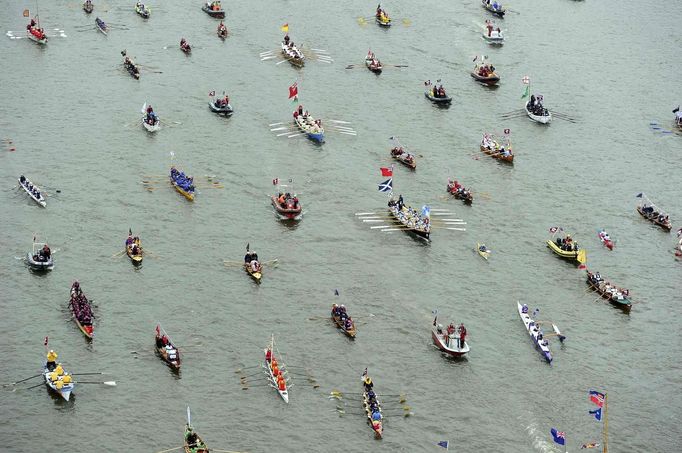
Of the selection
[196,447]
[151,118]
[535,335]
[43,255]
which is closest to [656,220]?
[535,335]

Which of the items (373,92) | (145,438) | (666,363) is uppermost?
(373,92)

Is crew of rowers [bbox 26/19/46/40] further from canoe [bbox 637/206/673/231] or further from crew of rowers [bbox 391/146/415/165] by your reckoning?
canoe [bbox 637/206/673/231]

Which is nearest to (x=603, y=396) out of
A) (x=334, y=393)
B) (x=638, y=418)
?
(x=638, y=418)

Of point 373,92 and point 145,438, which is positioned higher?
point 373,92

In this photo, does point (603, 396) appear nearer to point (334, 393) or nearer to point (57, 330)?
point (334, 393)

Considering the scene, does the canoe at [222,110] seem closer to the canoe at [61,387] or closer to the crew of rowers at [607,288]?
the crew of rowers at [607,288]
